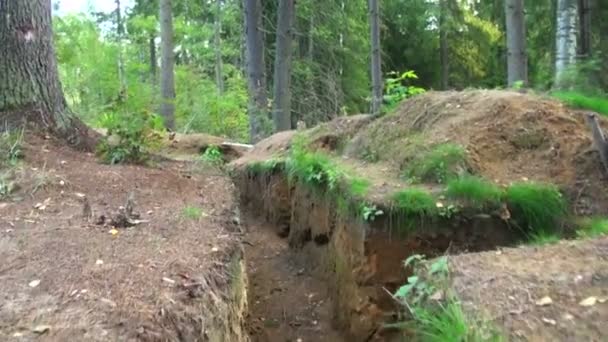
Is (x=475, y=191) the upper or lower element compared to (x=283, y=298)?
upper

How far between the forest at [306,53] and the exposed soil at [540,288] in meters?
5.41

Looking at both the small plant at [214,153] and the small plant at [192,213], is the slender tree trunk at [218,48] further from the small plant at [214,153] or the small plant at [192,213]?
the small plant at [192,213]

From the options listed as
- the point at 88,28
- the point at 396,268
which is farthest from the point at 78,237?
→ the point at 88,28

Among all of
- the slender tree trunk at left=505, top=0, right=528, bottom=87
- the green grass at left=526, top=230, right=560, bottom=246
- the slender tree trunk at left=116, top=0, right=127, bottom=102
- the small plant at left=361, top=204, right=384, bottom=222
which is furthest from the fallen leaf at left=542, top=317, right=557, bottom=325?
the slender tree trunk at left=116, top=0, right=127, bottom=102

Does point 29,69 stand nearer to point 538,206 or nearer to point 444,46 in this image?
point 538,206

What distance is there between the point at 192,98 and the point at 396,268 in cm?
1452

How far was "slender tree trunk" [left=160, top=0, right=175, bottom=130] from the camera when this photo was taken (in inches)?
602

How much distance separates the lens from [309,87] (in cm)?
1836

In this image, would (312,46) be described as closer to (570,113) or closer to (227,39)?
(227,39)

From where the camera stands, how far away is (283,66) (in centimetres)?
1452

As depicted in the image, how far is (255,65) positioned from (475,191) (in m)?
10.3

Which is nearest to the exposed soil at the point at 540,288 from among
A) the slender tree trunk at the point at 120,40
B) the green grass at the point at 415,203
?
the green grass at the point at 415,203

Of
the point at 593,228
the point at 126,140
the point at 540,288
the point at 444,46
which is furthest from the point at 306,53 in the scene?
the point at 540,288

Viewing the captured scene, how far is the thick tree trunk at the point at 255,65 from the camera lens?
14.4m
